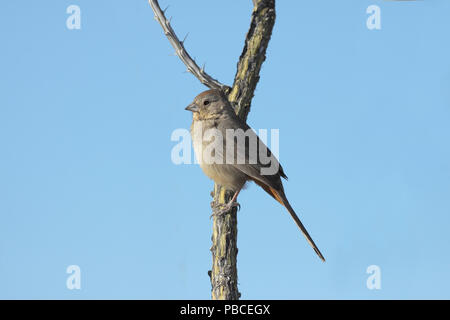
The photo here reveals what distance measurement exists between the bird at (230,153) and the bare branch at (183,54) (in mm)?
748

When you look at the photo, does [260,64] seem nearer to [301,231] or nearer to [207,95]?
[207,95]

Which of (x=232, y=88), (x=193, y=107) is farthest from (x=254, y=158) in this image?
(x=232, y=88)

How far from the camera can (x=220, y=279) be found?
671 cm

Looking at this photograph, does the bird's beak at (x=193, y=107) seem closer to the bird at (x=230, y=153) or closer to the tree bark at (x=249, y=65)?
the bird at (x=230, y=153)

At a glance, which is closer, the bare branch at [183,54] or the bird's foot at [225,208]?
the bird's foot at [225,208]

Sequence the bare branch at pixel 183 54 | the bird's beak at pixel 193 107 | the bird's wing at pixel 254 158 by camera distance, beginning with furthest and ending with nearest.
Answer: the bare branch at pixel 183 54
the bird's beak at pixel 193 107
the bird's wing at pixel 254 158

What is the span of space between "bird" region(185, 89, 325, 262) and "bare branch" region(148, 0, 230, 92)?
2.45 feet

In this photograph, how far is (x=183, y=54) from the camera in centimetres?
786

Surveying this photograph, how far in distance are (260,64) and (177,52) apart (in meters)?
1.24

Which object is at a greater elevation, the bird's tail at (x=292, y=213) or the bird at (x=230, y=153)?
the bird at (x=230, y=153)

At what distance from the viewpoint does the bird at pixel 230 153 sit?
22.2 ft

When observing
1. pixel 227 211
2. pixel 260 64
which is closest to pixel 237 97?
pixel 260 64

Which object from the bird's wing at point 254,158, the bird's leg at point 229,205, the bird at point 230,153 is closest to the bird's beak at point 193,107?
the bird at point 230,153
